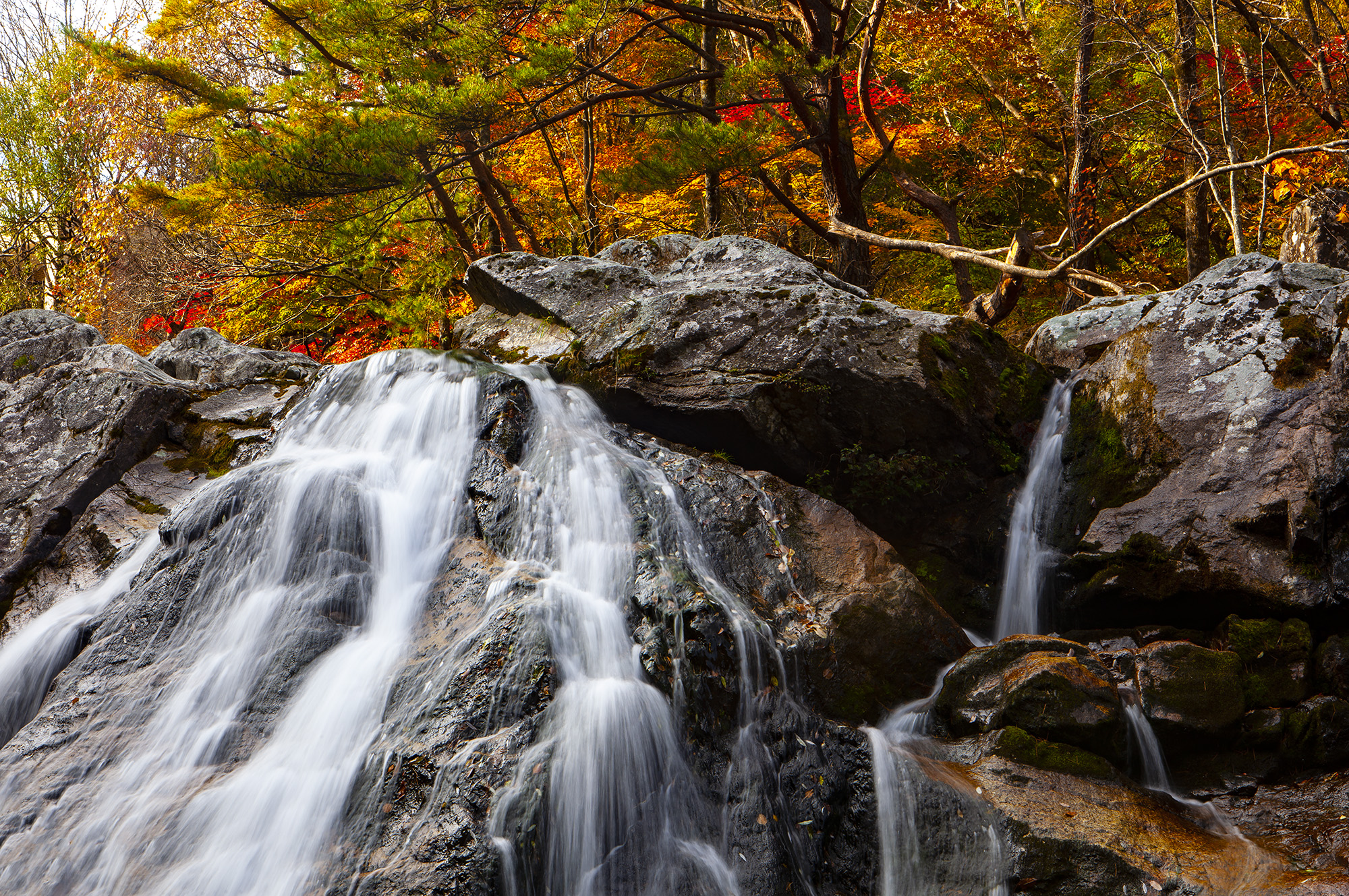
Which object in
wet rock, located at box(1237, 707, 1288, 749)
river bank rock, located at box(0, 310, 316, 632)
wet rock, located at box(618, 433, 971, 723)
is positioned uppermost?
river bank rock, located at box(0, 310, 316, 632)

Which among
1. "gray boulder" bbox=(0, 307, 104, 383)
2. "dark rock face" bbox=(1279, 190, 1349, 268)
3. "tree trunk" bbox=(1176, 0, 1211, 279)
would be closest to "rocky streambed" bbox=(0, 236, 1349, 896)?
"gray boulder" bbox=(0, 307, 104, 383)

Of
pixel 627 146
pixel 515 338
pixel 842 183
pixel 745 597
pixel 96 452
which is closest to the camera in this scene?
pixel 745 597

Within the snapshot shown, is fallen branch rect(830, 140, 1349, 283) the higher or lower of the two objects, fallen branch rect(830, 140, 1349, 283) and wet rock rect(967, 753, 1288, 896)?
the higher

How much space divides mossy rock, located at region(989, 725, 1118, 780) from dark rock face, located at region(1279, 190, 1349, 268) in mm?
5776

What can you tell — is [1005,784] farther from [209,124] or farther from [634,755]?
[209,124]

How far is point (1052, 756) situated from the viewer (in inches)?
161

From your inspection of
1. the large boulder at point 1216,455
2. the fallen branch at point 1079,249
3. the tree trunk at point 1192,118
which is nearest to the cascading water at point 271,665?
the large boulder at point 1216,455

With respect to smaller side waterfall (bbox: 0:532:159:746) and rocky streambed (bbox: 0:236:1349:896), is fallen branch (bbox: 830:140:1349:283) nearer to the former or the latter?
rocky streambed (bbox: 0:236:1349:896)

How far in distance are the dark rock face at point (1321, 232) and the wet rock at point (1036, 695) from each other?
17.5ft

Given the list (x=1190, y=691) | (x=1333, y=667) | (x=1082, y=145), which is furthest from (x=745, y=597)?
(x=1082, y=145)

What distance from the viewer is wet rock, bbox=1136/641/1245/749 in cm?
434

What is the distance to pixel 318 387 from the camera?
657 centimetres

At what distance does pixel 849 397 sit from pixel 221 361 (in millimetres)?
6601

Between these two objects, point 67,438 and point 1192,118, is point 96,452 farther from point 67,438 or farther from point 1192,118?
point 1192,118
